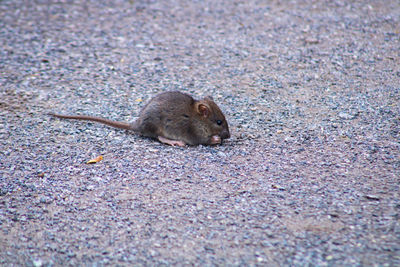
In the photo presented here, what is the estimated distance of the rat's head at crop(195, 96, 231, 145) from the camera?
250 inches

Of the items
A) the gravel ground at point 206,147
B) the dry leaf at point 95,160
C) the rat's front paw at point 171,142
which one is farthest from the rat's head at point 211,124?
the dry leaf at point 95,160

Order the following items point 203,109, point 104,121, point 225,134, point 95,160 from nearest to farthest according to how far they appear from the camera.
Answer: point 95,160 → point 225,134 → point 203,109 → point 104,121

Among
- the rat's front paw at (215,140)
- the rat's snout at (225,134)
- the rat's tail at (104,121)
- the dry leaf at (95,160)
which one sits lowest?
the dry leaf at (95,160)

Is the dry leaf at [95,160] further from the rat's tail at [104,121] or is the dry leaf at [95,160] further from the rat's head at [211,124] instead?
the rat's head at [211,124]

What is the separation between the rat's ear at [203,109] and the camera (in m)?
6.42

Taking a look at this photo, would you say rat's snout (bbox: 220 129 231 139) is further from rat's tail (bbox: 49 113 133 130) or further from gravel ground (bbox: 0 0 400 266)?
rat's tail (bbox: 49 113 133 130)

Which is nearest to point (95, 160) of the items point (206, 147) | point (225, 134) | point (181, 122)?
point (181, 122)

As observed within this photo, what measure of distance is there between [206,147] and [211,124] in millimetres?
341

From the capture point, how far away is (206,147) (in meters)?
6.34

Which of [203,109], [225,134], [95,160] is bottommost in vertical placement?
[95,160]

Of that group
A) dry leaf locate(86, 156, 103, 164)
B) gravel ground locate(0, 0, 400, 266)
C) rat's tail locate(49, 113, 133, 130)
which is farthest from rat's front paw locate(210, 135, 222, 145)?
dry leaf locate(86, 156, 103, 164)

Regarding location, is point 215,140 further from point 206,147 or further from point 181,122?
point 181,122

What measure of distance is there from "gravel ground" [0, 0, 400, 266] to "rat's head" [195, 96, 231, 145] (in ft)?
0.62

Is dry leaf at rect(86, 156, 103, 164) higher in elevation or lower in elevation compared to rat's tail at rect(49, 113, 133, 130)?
lower
